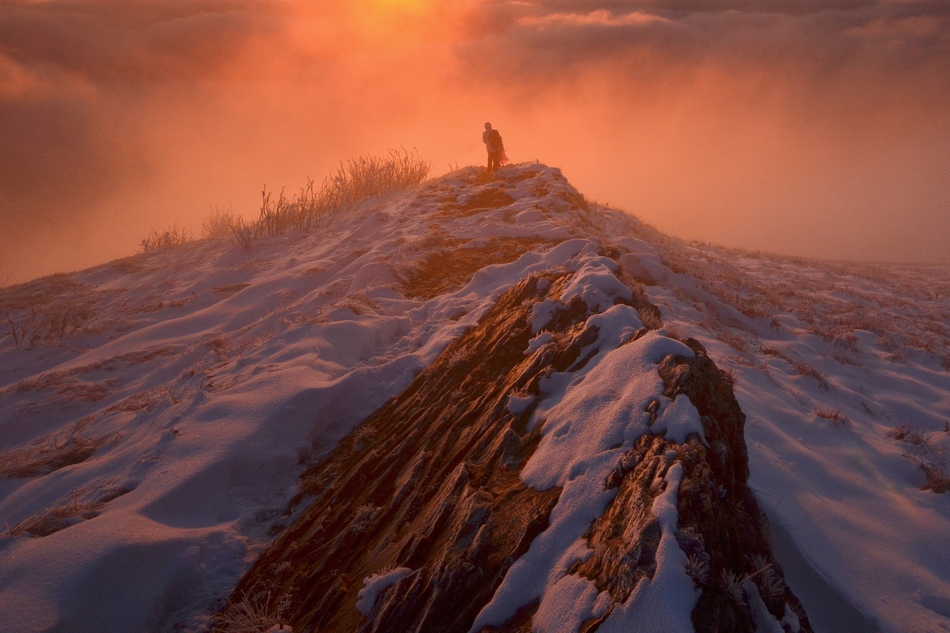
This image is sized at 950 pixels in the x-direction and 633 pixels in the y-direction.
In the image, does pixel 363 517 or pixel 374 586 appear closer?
pixel 374 586

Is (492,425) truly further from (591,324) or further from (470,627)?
(470,627)

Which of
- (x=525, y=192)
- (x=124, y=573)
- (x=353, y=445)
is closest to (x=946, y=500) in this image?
(x=353, y=445)

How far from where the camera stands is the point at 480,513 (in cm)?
261

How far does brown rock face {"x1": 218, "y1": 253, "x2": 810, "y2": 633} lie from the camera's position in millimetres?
2070

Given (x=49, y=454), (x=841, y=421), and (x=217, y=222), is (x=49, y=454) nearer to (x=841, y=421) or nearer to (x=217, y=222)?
(x=841, y=421)

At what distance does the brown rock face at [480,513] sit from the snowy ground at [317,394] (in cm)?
24

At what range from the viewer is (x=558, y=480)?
2.60 metres

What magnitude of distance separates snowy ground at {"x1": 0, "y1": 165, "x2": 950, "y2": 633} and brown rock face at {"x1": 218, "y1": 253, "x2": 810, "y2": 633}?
0.24 meters

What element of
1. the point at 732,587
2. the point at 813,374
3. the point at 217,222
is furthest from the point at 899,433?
the point at 217,222

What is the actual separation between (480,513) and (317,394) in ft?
8.16

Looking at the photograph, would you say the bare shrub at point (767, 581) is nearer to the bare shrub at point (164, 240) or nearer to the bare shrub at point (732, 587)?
the bare shrub at point (732, 587)

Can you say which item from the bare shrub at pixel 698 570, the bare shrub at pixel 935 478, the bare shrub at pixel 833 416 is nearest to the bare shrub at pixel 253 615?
the bare shrub at pixel 698 570

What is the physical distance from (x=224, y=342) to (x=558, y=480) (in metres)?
5.22

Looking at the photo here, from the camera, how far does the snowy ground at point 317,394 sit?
2.98 meters
